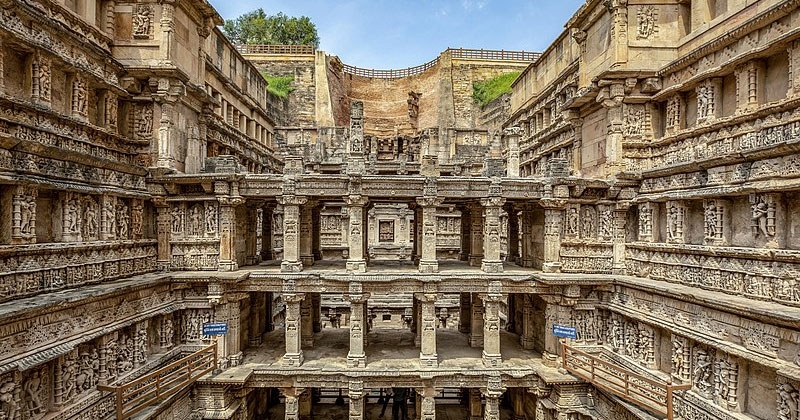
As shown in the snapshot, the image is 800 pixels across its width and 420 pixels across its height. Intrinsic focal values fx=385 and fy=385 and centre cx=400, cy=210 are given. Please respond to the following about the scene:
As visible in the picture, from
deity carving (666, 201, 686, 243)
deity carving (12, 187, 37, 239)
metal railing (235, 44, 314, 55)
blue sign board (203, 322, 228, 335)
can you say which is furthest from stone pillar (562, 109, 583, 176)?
metal railing (235, 44, 314, 55)

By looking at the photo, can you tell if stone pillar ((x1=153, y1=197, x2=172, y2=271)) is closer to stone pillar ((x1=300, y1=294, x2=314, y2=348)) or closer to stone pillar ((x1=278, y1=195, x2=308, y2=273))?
stone pillar ((x1=278, y1=195, x2=308, y2=273))

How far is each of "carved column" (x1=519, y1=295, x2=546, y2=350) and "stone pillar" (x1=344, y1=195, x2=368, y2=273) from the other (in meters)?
5.96

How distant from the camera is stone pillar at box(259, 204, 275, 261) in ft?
49.8

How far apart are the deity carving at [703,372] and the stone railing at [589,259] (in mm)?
3405

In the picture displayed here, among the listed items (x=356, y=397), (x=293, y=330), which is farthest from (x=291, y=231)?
(x=356, y=397)

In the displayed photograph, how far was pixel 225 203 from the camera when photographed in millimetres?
10930

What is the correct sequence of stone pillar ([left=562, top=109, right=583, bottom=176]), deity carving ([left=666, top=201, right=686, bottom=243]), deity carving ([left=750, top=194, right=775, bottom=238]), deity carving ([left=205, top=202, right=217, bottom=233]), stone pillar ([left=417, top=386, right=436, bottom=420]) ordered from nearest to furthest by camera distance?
deity carving ([left=750, top=194, right=775, bottom=238])
deity carving ([left=666, top=201, right=686, bottom=243])
stone pillar ([left=417, top=386, right=436, bottom=420])
deity carving ([left=205, top=202, right=217, bottom=233])
stone pillar ([left=562, top=109, right=583, bottom=176])

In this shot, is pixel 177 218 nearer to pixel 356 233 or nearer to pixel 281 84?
pixel 356 233

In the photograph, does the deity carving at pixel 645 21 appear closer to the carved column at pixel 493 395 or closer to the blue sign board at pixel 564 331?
the blue sign board at pixel 564 331

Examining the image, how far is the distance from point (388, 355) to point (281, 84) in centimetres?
2558

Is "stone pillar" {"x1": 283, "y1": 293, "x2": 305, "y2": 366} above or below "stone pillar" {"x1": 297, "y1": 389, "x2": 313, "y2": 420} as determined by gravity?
above

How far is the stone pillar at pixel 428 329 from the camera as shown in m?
10.9

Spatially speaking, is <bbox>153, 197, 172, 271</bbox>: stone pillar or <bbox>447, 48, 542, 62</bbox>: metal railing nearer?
<bbox>153, 197, 172, 271</bbox>: stone pillar

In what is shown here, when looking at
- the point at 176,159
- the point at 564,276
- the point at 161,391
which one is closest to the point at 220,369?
the point at 161,391
